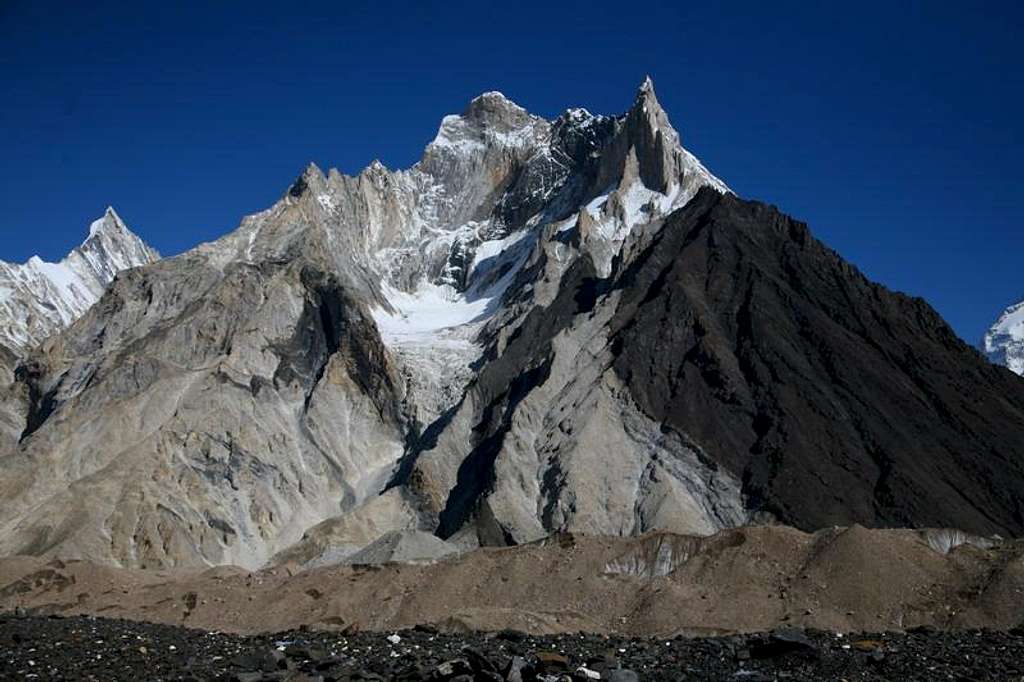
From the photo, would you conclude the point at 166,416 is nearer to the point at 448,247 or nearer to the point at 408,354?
the point at 408,354

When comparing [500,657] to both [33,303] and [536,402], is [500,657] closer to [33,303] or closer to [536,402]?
[536,402]

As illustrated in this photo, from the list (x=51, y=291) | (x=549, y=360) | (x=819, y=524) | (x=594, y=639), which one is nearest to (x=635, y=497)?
(x=819, y=524)

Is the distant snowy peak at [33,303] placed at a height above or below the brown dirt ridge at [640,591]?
above

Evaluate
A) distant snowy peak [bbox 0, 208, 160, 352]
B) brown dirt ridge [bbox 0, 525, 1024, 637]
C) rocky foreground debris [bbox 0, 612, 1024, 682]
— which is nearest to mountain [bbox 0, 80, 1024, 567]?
brown dirt ridge [bbox 0, 525, 1024, 637]

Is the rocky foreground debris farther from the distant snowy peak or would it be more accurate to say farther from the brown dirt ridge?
the distant snowy peak

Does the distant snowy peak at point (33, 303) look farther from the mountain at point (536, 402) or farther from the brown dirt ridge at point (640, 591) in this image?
the brown dirt ridge at point (640, 591)

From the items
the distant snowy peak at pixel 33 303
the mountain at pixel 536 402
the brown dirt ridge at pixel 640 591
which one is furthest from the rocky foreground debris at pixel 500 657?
the distant snowy peak at pixel 33 303
